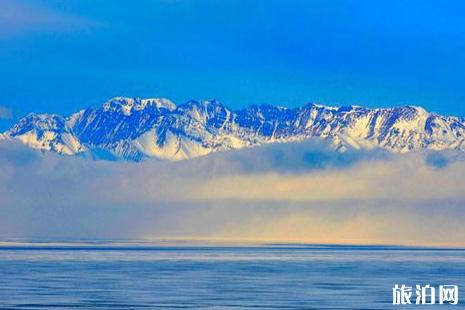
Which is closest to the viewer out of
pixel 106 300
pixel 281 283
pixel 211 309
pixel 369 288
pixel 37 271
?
pixel 211 309

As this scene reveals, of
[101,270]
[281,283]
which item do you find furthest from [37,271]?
[281,283]

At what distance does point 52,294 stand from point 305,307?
2319cm

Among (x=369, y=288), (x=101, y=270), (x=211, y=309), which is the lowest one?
(x=211, y=309)

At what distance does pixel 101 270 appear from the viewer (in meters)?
162

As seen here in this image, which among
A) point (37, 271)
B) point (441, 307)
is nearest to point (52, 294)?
point (441, 307)

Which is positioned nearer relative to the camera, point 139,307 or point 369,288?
point 139,307

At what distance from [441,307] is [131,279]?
4450 cm

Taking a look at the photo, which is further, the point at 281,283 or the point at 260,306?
the point at 281,283

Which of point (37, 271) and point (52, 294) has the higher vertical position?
point (37, 271)

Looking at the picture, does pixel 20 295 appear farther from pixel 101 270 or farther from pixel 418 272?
pixel 418 272

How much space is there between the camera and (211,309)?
98750mm

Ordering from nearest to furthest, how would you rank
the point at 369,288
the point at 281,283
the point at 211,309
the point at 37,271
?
the point at 211,309
the point at 369,288
the point at 281,283
the point at 37,271

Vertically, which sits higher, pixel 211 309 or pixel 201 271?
pixel 201 271

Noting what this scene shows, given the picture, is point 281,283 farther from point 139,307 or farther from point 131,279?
point 139,307
